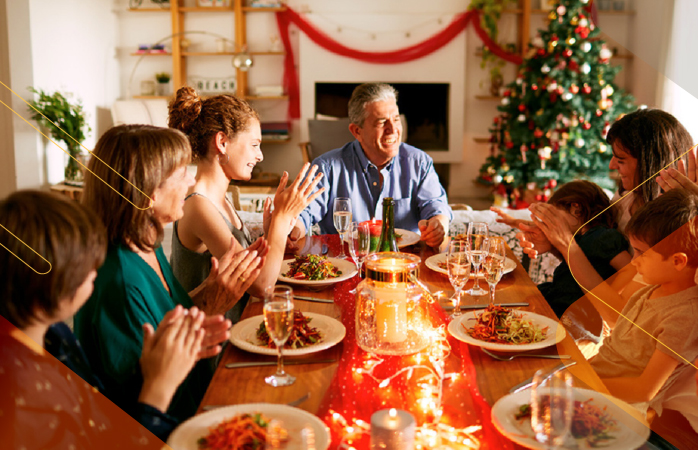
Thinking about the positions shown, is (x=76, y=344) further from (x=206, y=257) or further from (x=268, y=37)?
(x=268, y=37)

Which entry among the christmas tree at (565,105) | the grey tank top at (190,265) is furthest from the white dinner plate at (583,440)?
the christmas tree at (565,105)

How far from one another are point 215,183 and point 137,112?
4.72m

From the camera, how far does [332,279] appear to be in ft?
5.43

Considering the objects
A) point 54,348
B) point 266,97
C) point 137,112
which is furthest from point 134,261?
point 266,97

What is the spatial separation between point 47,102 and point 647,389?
5341 mm

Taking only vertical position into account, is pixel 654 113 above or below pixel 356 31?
below

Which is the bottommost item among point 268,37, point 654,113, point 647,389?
point 647,389

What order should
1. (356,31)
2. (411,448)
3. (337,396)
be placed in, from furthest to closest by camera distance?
(356,31) < (337,396) < (411,448)

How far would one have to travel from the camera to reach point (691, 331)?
1.07m

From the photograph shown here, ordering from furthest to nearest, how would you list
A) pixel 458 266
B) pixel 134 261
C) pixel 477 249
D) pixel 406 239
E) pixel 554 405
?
pixel 406 239, pixel 477 249, pixel 458 266, pixel 134 261, pixel 554 405

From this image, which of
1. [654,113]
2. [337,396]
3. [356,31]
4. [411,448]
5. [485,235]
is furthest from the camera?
[356,31]

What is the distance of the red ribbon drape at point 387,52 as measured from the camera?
6531 mm

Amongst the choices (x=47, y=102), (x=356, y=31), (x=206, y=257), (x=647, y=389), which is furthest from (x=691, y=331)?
(x=356, y=31)

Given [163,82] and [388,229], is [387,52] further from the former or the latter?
[388,229]
